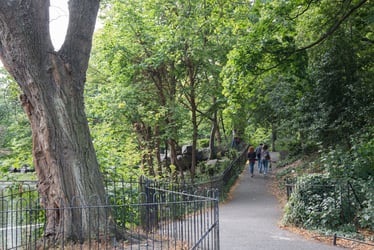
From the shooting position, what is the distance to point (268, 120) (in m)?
20.0

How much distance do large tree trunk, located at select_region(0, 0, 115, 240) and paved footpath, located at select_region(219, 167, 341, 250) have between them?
321 centimetres

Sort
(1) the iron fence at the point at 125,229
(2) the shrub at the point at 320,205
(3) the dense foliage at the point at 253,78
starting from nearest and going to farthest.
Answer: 1. (1) the iron fence at the point at 125,229
2. (2) the shrub at the point at 320,205
3. (3) the dense foliage at the point at 253,78

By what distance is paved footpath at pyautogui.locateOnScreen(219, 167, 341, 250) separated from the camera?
7.37 meters

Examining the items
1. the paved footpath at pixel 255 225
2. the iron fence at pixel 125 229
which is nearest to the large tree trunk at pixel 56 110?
the iron fence at pixel 125 229

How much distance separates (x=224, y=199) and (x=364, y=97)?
650cm

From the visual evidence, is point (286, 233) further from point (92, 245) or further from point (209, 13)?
point (209, 13)

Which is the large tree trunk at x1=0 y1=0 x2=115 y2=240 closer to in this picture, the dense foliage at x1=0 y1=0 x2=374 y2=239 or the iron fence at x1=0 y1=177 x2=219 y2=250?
the iron fence at x1=0 y1=177 x2=219 y2=250

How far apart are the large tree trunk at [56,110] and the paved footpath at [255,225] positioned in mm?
3208

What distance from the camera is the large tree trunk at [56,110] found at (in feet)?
18.6

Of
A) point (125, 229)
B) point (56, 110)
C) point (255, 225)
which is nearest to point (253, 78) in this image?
point (255, 225)

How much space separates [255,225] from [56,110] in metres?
6.22

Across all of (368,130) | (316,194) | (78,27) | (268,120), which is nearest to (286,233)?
(316,194)

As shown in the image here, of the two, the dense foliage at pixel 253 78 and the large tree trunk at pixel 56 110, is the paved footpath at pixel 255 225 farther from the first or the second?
the large tree trunk at pixel 56 110

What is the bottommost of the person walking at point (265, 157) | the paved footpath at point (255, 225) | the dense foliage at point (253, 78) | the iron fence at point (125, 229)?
the paved footpath at point (255, 225)
